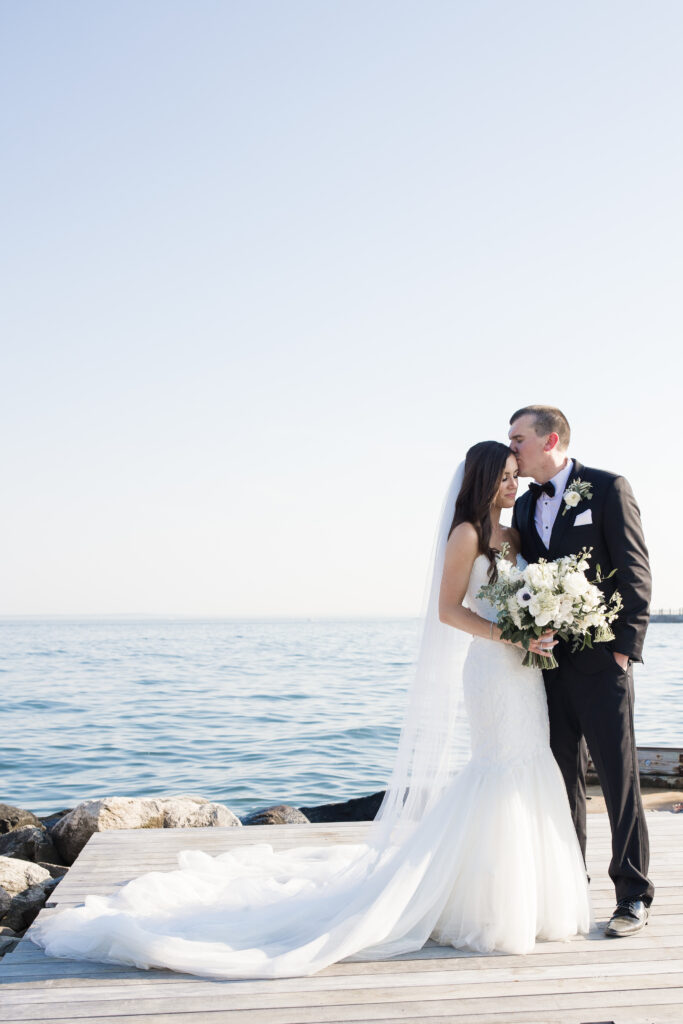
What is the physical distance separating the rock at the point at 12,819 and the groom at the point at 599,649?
687 centimetres

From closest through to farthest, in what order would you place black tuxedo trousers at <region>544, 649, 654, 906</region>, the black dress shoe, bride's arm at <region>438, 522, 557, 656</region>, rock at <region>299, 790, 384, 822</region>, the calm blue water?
the black dress shoe → black tuxedo trousers at <region>544, 649, 654, 906</region> → bride's arm at <region>438, 522, 557, 656</region> → rock at <region>299, 790, 384, 822</region> → the calm blue water

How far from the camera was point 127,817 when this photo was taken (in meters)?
7.23

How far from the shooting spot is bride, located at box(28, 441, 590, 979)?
388 centimetres

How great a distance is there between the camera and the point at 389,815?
443cm

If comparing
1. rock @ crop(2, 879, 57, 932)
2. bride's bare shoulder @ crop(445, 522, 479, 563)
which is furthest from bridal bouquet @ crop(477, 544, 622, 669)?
rock @ crop(2, 879, 57, 932)

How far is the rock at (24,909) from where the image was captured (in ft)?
18.8

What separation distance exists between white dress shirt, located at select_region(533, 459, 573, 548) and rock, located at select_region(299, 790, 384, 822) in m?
6.10

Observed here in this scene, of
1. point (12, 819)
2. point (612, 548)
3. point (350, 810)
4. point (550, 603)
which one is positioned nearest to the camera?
point (550, 603)

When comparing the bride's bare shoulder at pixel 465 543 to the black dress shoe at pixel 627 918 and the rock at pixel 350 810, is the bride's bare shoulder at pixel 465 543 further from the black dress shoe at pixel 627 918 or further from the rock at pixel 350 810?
the rock at pixel 350 810

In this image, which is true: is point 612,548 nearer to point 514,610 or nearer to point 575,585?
point 575,585

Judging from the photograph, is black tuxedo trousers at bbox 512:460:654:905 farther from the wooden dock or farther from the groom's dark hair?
the wooden dock

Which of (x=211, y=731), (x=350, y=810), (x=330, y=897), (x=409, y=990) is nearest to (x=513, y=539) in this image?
(x=330, y=897)

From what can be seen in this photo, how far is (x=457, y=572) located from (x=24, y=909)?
12.5ft

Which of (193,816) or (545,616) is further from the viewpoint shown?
(193,816)
